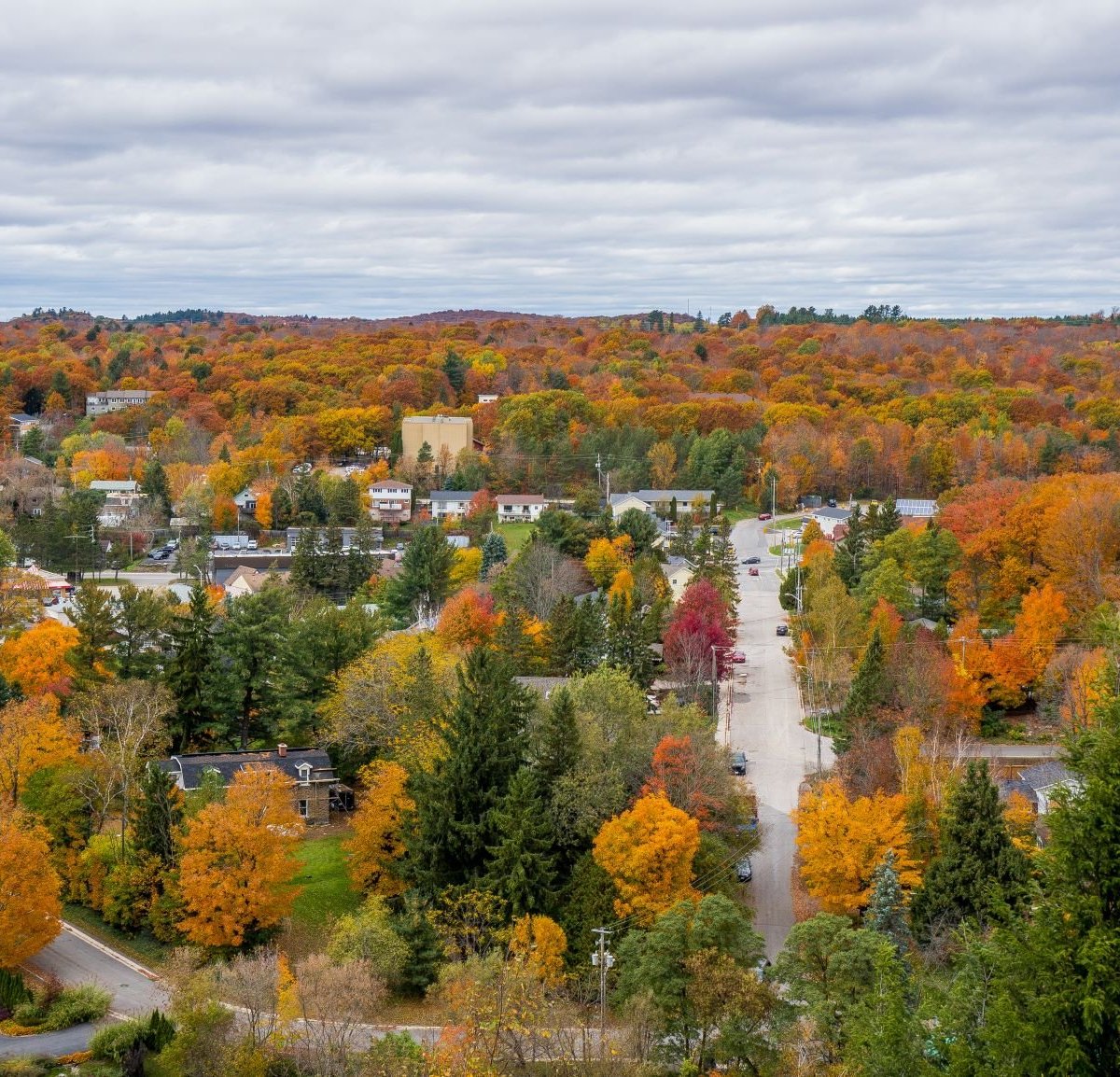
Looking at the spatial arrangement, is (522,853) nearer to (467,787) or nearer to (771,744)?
(467,787)

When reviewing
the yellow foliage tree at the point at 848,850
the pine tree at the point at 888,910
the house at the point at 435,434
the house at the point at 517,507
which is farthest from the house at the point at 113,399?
the pine tree at the point at 888,910

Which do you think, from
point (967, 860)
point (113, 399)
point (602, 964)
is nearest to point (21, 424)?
point (113, 399)

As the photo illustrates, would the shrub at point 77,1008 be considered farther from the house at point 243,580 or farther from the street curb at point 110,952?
the house at point 243,580

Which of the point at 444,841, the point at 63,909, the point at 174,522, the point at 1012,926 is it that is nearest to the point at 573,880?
the point at 444,841

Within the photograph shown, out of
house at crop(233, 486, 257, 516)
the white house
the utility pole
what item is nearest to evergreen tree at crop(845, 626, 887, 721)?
the utility pole

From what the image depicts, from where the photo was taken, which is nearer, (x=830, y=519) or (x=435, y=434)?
(x=830, y=519)

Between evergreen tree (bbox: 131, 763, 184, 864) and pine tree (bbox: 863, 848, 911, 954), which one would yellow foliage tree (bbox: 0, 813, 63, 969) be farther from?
pine tree (bbox: 863, 848, 911, 954)

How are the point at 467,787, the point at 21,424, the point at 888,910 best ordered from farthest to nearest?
1. the point at 21,424
2. the point at 467,787
3. the point at 888,910

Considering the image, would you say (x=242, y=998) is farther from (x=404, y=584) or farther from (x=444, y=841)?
(x=404, y=584)
